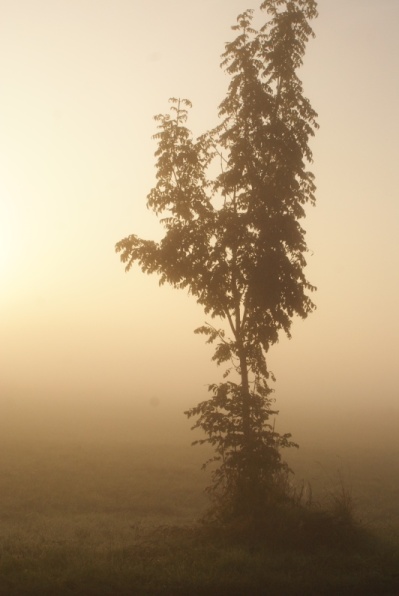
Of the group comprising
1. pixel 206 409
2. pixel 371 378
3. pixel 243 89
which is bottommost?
pixel 206 409

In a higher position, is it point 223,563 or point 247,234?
point 247,234

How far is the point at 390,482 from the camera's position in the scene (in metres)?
33.7

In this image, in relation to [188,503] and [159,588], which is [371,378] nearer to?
[188,503]

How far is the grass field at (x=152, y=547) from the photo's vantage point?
11992mm

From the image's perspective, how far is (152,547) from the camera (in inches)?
580

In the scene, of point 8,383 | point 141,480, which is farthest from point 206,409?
point 8,383

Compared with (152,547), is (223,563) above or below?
below

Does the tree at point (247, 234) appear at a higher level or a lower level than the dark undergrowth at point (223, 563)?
higher

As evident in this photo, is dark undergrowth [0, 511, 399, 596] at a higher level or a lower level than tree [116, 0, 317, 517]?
lower

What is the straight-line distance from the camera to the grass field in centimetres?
1199

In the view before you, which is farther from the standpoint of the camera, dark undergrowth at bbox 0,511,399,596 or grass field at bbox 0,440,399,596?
grass field at bbox 0,440,399,596

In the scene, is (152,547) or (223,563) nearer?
(223,563)

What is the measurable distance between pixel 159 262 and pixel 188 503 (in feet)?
45.3

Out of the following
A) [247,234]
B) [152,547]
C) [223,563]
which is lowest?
[223,563]
